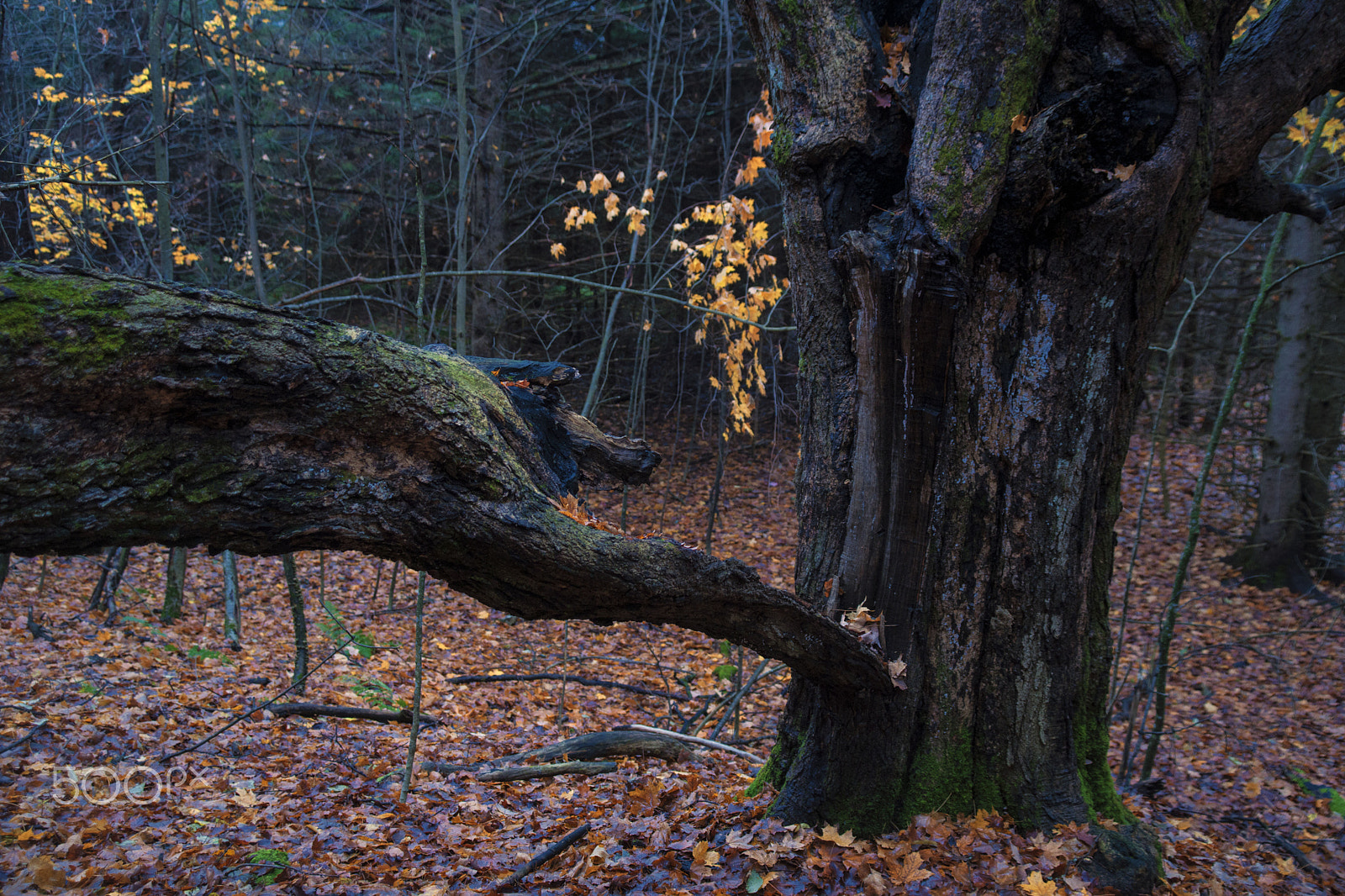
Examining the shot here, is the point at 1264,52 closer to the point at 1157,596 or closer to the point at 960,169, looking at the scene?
the point at 960,169

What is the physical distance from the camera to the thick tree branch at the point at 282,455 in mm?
1555

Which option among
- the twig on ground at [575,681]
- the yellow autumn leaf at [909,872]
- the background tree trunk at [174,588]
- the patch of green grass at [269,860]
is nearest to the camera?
the yellow autumn leaf at [909,872]

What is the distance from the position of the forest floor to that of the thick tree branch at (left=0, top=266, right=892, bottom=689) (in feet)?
4.11

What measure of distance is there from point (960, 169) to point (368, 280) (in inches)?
121

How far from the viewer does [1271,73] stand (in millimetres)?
2803

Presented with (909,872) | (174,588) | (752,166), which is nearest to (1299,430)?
(752,166)

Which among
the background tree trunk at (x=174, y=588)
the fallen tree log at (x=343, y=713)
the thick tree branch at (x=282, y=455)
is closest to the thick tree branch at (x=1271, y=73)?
the thick tree branch at (x=282, y=455)

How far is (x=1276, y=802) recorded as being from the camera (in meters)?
5.18

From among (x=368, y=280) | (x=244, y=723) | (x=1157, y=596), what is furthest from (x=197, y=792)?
(x=1157, y=596)

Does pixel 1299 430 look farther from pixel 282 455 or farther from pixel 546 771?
pixel 282 455

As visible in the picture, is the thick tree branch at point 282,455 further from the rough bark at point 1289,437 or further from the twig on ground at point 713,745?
the rough bark at point 1289,437

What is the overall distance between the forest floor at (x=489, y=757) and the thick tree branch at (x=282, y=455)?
1.25 m

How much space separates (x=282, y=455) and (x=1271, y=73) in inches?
144

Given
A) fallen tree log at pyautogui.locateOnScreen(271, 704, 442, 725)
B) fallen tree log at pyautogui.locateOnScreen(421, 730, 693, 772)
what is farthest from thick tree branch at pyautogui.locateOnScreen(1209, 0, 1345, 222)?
fallen tree log at pyautogui.locateOnScreen(271, 704, 442, 725)
